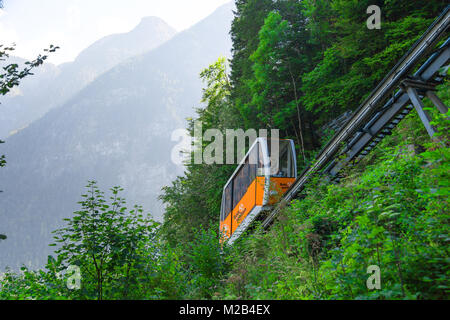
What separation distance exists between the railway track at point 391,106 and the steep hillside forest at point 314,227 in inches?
18.6

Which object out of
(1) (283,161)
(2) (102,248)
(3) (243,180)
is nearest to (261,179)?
(1) (283,161)

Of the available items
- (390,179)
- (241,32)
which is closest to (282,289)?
(390,179)

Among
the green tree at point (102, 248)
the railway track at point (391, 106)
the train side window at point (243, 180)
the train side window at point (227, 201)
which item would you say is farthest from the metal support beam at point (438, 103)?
the train side window at point (227, 201)

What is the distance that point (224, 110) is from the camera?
76.1 ft

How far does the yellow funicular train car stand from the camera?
35.2 feet

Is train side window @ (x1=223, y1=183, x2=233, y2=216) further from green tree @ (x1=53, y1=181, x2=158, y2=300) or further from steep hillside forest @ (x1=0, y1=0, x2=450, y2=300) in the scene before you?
green tree @ (x1=53, y1=181, x2=158, y2=300)

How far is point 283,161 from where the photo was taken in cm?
1183

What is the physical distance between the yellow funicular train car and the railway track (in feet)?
3.17

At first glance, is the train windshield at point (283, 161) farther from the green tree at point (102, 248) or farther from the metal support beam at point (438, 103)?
the green tree at point (102, 248)

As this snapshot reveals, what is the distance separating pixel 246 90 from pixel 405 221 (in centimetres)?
1825

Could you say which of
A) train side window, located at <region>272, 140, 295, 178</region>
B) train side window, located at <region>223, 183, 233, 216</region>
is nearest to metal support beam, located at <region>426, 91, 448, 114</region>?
train side window, located at <region>272, 140, 295, 178</region>
